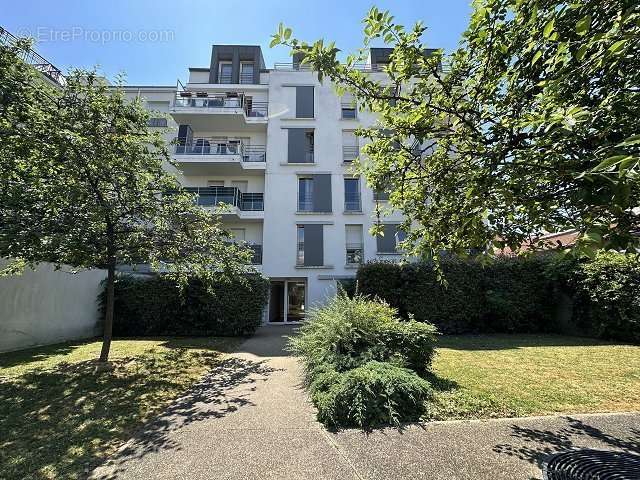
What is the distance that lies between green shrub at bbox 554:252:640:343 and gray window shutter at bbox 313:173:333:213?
11598mm

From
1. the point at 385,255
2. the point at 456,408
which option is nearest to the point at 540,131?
the point at 456,408

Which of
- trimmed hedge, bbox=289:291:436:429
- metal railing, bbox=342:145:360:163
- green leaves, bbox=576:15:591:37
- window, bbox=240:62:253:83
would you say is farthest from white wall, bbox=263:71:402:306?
green leaves, bbox=576:15:591:37

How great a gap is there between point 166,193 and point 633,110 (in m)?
8.01

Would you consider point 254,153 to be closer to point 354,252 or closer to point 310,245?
point 310,245

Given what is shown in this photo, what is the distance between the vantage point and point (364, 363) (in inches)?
202

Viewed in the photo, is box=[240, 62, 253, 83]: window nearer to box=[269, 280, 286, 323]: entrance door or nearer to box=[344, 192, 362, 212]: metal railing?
box=[344, 192, 362, 212]: metal railing

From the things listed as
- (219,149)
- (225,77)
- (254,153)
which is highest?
(225,77)

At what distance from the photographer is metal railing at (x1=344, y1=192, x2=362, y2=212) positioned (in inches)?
766

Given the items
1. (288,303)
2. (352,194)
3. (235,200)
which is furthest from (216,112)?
(288,303)

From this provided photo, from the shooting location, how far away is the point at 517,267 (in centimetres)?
1266

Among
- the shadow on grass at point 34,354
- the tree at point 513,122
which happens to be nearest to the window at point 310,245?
the shadow on grass at point 34,354

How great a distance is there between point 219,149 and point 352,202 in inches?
337

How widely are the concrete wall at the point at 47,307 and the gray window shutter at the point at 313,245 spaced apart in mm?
9823

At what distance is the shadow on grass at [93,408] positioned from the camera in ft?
11.2
